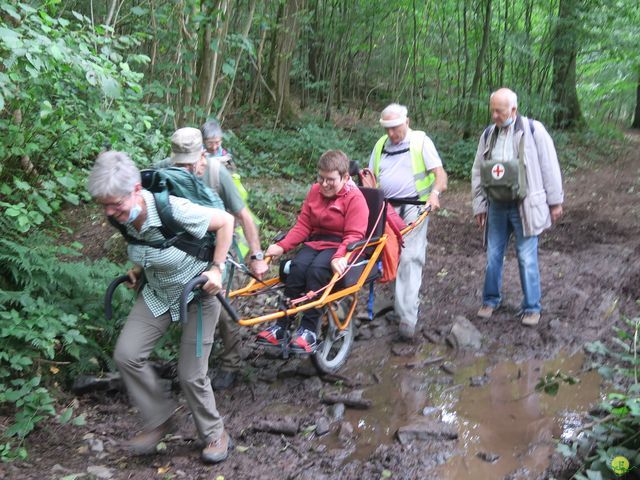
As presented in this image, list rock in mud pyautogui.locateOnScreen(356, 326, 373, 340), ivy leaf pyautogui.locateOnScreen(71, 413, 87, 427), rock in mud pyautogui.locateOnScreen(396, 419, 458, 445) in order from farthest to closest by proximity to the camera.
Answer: rock in mud pyautogui.locateOnScreen(356, 326, 373, 340) < ivy leaf pyautogui.locateOnScreen(71, 413, 87, 427) < rock in mud pyautogui.locateOnScreen(396, 419, 458, 445)

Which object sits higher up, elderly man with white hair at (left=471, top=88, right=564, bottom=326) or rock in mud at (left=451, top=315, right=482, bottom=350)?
elderly man with white hair at (left=471, top=88, right=564, bottom=326)

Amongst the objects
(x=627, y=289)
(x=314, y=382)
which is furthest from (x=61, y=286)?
(x=627, y=289)

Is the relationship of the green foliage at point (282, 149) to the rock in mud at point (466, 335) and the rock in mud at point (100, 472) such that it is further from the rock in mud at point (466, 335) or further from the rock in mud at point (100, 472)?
the rock in mud at point (100, 472)

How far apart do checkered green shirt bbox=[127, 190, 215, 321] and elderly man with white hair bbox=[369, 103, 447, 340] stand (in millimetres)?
2579

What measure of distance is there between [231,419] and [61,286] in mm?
1949

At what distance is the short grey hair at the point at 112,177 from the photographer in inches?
124

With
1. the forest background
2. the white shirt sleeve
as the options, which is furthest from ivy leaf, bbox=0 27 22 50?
the white shirt sleeve

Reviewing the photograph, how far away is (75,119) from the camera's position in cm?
535

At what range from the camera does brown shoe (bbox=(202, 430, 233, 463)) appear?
396cm

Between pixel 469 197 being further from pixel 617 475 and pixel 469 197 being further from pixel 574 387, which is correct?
pixel 617 475

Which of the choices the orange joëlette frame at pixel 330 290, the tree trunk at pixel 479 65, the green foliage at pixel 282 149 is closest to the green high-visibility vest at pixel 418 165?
the orange joëlette frame at pixel 330 290

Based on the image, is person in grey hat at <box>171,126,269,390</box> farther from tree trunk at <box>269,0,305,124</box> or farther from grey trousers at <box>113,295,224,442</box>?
tree trunk at <box>269,0,305,124</box>

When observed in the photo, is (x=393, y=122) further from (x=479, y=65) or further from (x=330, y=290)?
(x=479, y=65)

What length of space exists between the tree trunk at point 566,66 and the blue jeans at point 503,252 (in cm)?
1293
